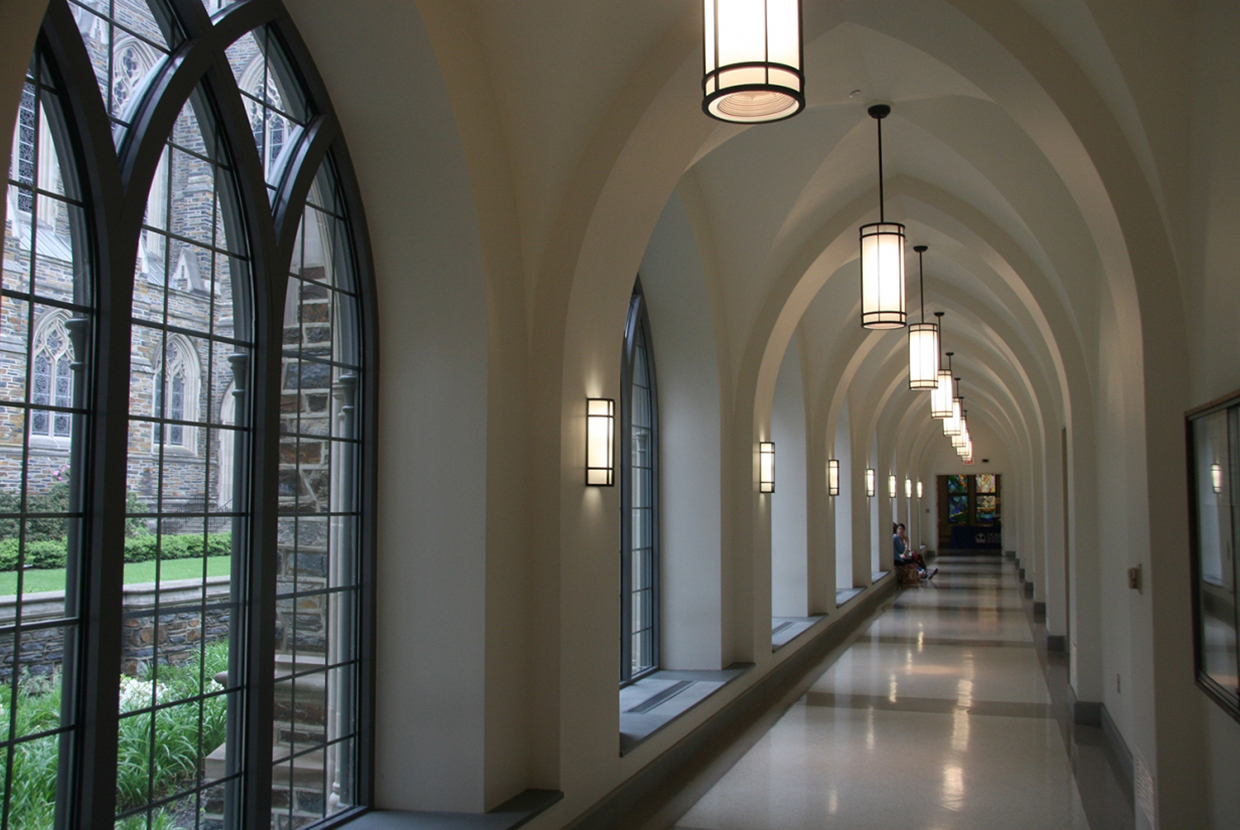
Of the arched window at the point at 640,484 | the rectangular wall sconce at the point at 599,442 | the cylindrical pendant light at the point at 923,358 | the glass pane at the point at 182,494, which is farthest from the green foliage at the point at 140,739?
the cylindrical pendant light at the point at 923,358

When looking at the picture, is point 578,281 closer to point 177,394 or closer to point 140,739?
point 177,394

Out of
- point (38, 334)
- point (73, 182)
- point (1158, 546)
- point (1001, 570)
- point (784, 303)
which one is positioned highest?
point (784, 303)

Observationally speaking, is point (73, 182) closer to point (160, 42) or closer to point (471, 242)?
point (160, 42)

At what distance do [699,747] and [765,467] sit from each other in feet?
A: 9.51

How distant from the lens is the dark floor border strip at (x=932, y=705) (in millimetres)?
8672

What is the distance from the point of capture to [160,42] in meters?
3.64

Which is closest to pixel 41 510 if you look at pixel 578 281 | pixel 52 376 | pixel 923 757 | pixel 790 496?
pixel 52 376

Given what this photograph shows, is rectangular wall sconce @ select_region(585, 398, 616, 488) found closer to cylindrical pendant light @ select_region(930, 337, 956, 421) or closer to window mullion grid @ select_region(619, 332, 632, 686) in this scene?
window mullion grid @ select_region(619, 332, 632, 686)

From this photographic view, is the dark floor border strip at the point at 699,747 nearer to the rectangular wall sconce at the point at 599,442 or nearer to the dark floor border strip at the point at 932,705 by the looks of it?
the dark floor border strip at the point at 932,705

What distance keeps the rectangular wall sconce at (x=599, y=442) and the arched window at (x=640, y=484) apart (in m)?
2.22

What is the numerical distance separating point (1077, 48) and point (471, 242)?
2927mm

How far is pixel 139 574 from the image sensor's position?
3.49 meters

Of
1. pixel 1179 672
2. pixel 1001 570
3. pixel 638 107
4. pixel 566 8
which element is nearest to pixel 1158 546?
pixel 1179 672

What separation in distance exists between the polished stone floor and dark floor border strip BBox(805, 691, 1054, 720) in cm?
2
